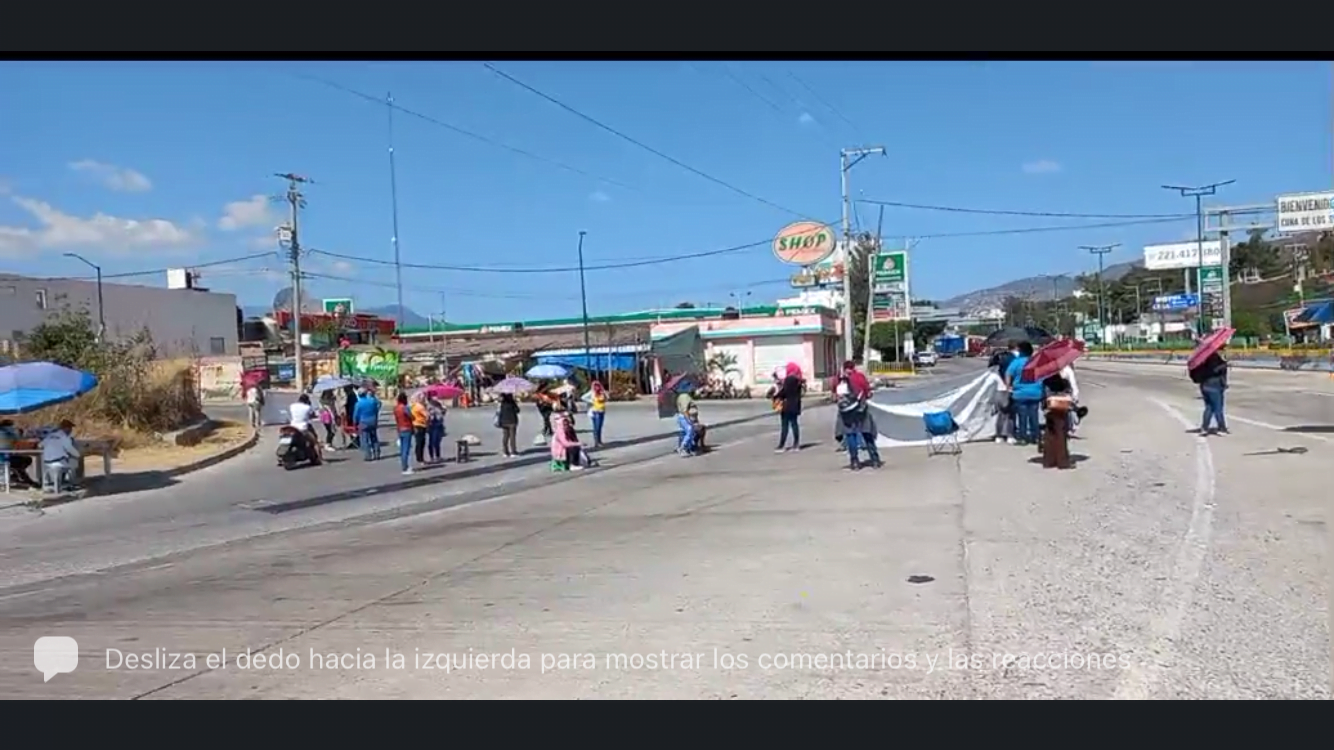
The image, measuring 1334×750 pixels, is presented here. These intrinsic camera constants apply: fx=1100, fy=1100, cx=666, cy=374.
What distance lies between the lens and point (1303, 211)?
43.7m

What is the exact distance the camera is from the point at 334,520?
597 inches

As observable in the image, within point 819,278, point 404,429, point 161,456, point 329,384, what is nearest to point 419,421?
point 404,429

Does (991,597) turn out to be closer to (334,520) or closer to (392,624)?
(392,624)

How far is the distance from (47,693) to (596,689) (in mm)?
3239

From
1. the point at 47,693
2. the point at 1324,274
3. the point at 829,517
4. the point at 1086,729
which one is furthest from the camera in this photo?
the point at 1324,274

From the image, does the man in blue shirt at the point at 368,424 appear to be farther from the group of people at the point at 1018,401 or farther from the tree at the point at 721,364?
the tree at the point at 721,364

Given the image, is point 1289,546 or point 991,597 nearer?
point 991,597

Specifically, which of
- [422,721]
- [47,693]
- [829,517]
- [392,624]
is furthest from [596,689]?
[829,517]

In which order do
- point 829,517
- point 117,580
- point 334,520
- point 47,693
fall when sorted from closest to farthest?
point 47,693
point 117,580
point 829,517
point 334,520

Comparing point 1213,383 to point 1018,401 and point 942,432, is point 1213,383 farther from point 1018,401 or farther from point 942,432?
point 942,432

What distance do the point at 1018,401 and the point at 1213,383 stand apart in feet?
10.7

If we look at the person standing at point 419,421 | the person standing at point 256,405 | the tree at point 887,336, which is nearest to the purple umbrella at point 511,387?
the person standing at point 419,421

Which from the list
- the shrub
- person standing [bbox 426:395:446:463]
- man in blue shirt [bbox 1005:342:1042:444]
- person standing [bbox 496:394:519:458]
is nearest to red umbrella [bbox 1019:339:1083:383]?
man in blue shirt [bbox 1005:342:1042:444]

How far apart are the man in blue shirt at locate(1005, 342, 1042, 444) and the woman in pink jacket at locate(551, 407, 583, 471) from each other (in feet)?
26.1
